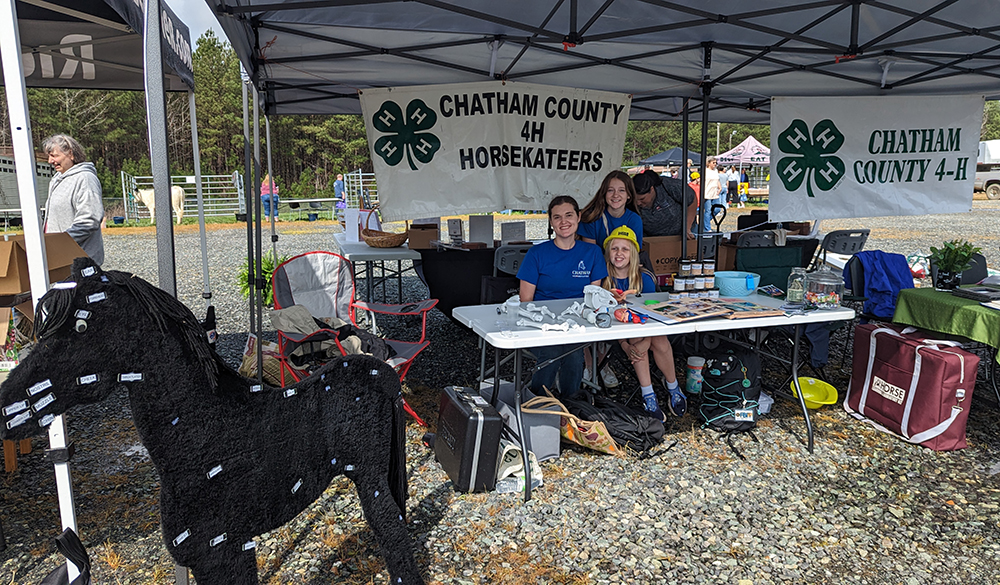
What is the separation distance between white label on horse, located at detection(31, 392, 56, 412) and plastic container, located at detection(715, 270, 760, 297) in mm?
3214

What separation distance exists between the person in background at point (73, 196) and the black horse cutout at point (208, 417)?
2301mm

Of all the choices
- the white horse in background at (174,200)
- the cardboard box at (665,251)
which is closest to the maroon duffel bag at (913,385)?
the cardboard box at (665,251)

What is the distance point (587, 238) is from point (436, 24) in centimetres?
162

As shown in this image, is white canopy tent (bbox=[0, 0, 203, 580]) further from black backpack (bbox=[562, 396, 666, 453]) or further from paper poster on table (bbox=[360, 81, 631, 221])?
black backpack (bbox=[562, 396, 666, 453])

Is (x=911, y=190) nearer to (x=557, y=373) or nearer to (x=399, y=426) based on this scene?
(x=557, y=373)

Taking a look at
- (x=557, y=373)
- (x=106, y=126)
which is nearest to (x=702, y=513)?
(x=557, y=373)

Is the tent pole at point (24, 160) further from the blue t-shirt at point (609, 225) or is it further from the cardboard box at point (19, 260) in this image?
the blue t-shirt at point (609, 225)

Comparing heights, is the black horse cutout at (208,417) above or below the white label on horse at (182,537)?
above

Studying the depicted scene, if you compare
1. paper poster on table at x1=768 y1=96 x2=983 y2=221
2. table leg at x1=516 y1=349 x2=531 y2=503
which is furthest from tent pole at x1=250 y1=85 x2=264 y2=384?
paper poster on table at x1=768 y1=96 x2=983 y2=221

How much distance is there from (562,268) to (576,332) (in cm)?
76

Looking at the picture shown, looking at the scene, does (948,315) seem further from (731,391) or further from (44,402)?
(44,402)

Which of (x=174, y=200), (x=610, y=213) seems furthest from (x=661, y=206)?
(x=174, y=200)

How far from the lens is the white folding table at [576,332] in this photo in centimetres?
262

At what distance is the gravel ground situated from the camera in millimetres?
2186
